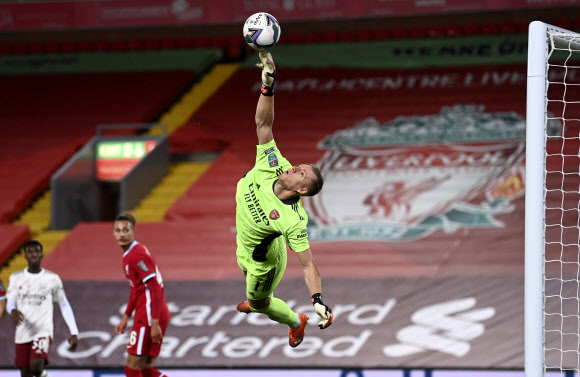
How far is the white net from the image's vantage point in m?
9.10

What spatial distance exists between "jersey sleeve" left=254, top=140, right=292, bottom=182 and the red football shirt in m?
2.48

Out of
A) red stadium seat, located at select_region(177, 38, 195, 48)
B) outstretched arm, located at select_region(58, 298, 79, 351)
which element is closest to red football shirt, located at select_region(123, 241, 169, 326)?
outstretched arm, located at select_region(58, 298, 79, 351)

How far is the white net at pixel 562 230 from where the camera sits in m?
9.10

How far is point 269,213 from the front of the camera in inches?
248

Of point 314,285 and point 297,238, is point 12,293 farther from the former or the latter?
point 314,285

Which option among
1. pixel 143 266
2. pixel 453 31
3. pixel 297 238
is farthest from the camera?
pixel 453 31

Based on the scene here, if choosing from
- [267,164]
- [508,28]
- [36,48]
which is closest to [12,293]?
[267,164]

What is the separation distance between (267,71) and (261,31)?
330 millimetres

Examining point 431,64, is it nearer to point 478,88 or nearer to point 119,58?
point 478,88

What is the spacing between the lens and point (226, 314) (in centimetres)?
1115

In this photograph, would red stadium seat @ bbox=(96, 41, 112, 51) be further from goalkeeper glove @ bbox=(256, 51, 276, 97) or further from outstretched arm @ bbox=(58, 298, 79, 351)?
goalkeeper glove @ bbox=(256, 51, 276, 97)

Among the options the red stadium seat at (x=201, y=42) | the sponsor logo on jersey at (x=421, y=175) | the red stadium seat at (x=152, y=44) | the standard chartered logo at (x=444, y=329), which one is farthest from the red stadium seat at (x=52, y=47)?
the standard chartered logo at (x=444, y=329)

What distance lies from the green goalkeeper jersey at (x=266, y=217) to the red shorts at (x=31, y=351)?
378 centimetres

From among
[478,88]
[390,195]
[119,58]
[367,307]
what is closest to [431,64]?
[478,88]
